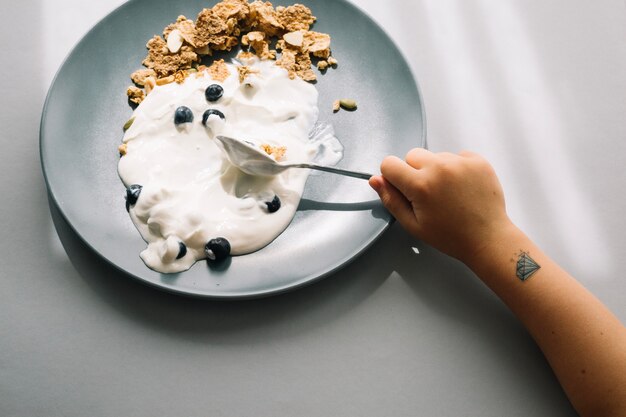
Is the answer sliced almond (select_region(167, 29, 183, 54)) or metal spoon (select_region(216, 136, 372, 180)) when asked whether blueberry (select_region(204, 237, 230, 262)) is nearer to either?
metal spoon (select_region(216, 136, 372, 180))

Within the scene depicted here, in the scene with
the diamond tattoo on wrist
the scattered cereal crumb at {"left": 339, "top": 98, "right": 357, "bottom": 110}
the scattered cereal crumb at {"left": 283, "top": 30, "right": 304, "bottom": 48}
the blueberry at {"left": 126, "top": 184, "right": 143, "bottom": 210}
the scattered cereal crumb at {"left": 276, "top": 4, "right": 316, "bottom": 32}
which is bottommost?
the blueberry at {"left": 126, "top": 184, "right": 143, "bottom": 210}

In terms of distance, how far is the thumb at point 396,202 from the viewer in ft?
2.83

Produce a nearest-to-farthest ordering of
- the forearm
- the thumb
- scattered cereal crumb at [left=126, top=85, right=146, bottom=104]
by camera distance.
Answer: the forearm < the thumb < scattered cereal crumb at [left=126, top=85, right=146, bottom=104]

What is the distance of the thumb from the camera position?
86cm

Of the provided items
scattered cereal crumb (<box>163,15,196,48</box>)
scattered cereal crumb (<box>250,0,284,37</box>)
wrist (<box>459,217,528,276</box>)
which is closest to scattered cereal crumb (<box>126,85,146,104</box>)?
scattered cereal crumb (<box>163,15,196,48</box>)

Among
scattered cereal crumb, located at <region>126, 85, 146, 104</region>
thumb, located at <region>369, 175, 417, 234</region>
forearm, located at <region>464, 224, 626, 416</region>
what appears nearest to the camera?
forearm, located at <region>464, 224, 626, 416</region>

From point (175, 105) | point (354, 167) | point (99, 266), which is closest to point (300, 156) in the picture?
point (354, 167)

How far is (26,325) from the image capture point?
2.85 ft

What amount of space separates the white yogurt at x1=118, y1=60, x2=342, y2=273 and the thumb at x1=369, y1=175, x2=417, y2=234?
11cm

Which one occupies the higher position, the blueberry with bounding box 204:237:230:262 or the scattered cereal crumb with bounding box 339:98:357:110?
the scattered cereal crumb with bounding box 339:98:357:110

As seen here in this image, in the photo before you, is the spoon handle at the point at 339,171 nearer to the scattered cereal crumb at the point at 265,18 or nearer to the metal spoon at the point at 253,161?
the metal spoon at the point at 253,161

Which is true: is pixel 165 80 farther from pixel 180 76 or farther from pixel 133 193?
pixel 133 193

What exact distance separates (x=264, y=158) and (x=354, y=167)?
0.53ft

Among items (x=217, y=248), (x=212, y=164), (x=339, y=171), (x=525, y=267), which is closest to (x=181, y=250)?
(x=217, y=248)
